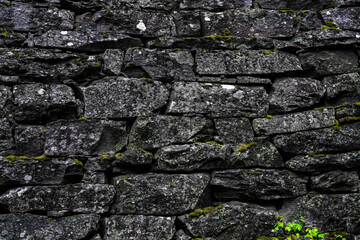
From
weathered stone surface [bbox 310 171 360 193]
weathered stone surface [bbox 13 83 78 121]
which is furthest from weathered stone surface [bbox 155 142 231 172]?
weathered stone surface [bbox 13 83 78 121]

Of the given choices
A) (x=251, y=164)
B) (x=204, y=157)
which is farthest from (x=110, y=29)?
(x=251, y=164)

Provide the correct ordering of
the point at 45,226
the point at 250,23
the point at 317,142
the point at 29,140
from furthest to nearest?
Answer: the point at 250,23, the point at 317,142, the point at 29,140, the point at 45,226

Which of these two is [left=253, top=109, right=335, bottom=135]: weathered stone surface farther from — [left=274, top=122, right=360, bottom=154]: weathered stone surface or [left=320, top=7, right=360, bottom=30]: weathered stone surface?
[left=320, top=7, right=360, bottom=30]: weathered stone surface

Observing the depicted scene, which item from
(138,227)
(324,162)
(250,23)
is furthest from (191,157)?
(250,23)

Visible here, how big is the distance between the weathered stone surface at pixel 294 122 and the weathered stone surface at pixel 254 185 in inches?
19.3

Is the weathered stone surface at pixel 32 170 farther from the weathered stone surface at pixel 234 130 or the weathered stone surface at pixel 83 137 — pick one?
the weathered stone surface at pixel 234 130

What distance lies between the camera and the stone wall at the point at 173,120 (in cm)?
310

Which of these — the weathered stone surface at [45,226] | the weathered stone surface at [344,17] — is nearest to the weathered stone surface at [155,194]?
the weathered stone surface at [45,226]

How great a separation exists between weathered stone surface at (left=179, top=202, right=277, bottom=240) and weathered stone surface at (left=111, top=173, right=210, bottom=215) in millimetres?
175

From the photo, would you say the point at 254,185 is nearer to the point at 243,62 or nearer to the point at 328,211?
the point at 328,211

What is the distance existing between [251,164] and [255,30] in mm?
1778

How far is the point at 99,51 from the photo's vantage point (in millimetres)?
3707

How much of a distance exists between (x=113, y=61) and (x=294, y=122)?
87.7 inches

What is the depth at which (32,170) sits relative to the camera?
10.1 ft
